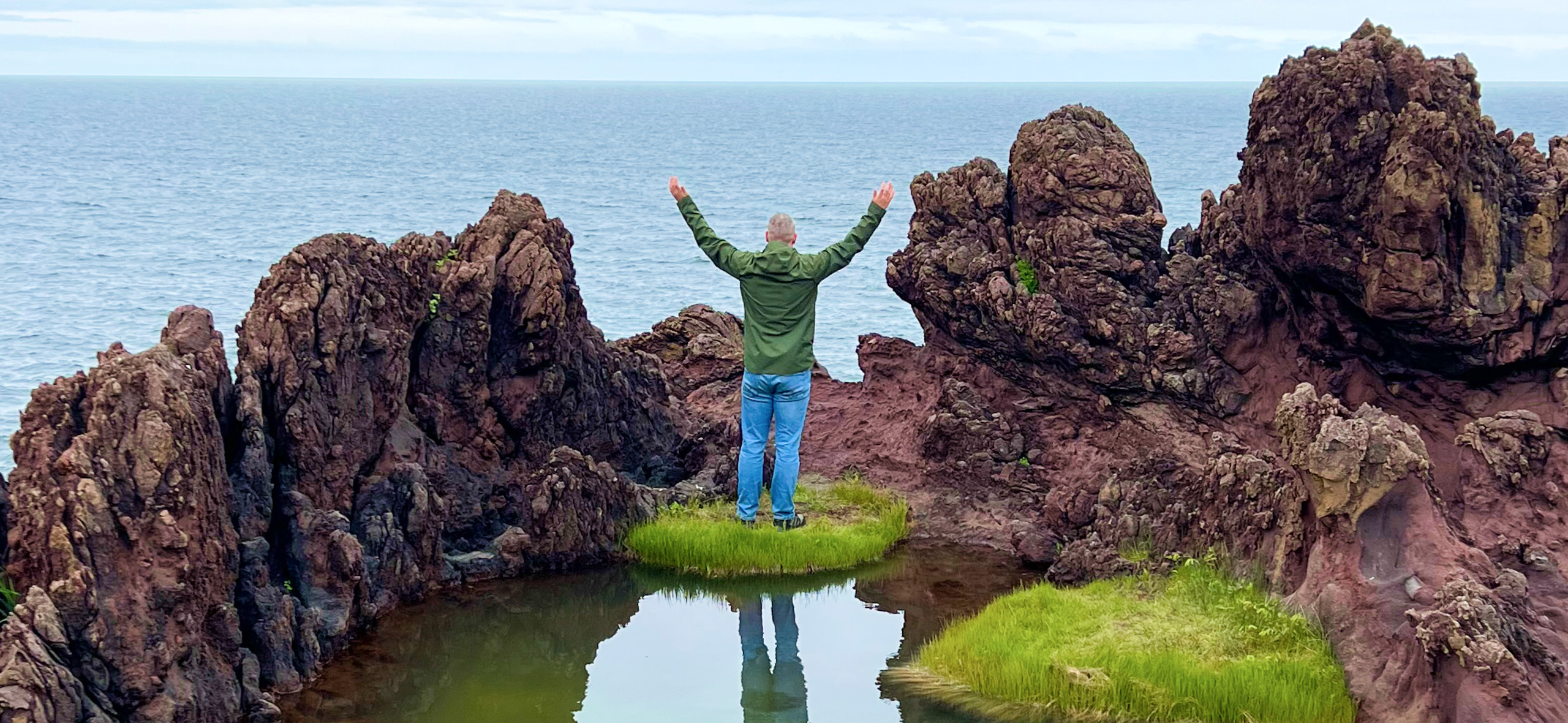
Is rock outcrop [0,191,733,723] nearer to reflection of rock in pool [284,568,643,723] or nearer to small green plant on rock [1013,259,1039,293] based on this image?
reflection of rock in pool [284,568,643,723]

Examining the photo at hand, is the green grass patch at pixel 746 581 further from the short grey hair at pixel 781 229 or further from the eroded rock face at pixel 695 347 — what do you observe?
the eroded rock face at pixel 695 347

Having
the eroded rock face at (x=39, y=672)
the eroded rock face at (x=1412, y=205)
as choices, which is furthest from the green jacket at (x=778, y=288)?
the eroded rock face at (x=39, y=672)

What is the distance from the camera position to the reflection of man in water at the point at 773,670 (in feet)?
40.9

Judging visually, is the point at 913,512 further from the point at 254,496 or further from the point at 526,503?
the point at 254,496

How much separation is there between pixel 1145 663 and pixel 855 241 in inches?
192

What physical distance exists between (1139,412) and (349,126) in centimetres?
18102

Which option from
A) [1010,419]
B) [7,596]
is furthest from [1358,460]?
[7,596]

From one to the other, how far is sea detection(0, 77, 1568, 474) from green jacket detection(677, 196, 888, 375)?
5.91 m

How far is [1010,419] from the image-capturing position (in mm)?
18359

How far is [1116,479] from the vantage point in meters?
15.8

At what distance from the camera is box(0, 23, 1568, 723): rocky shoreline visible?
11.5 meters

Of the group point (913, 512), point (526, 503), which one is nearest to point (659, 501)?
point (526, 503)

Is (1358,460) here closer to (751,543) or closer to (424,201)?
(751,543)

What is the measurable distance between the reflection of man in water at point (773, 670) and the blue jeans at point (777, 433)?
4.56 ft
